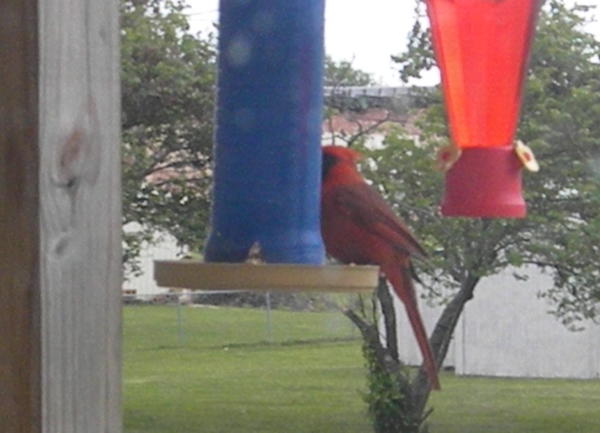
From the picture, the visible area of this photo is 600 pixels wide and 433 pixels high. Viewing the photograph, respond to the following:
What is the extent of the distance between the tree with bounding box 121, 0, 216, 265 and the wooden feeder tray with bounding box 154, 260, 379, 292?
3.21 metres

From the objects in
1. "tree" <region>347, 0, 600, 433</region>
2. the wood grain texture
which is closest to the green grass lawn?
"tree" <region>347, 0, 600, 433</region>

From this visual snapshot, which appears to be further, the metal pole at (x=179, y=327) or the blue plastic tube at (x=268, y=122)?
the metal pole at (x=179, y=327)

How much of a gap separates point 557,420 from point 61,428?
490 centimetres

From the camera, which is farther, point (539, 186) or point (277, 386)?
point (277, 386)

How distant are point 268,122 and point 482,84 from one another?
0.16 meters

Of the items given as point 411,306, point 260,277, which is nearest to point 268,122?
point 260,277

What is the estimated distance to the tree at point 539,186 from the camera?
12.9 feet

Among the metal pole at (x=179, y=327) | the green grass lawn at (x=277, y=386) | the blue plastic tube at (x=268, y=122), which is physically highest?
the blue plastic tube at (x=268, y=122)

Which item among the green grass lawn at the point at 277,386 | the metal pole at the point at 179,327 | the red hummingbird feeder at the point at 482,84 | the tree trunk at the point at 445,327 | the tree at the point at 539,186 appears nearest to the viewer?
the red hummingbird feeder at the point at 482,84

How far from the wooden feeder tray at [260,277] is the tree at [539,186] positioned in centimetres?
297

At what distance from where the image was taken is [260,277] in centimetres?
71

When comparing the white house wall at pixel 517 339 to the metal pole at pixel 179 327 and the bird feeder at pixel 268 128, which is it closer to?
the metal pole at pixel 179 327

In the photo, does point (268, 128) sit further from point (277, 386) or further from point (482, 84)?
point (277, 386)

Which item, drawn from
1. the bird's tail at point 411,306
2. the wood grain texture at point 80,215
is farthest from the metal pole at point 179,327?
the wood grain texture at point 80,215
